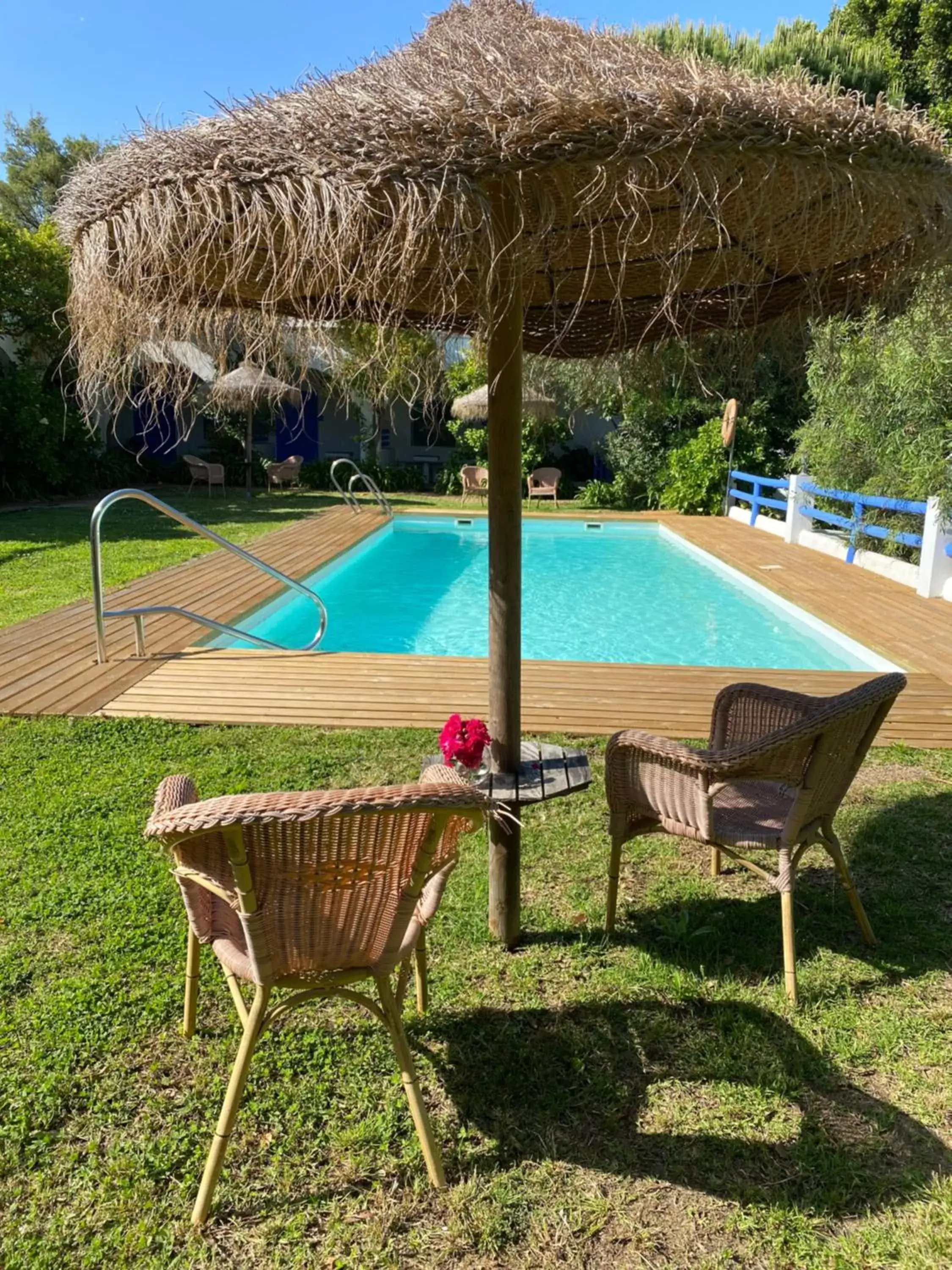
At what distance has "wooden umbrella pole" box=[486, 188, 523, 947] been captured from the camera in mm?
2350

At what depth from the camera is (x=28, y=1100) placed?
Result: 1959mm

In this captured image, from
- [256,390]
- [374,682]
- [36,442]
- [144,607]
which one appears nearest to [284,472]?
[36,442]

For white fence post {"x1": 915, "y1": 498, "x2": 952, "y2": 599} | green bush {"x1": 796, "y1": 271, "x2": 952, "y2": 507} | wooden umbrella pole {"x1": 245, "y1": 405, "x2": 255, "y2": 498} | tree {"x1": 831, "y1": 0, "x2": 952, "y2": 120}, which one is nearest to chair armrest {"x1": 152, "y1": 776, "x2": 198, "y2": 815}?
green bush {"x1": 796, "y1": 271, "x2": 952, "y2": 507}

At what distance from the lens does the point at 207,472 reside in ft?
54.5

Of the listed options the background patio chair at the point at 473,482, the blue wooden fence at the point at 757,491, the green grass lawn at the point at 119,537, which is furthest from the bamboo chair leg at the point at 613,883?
the background patio chair at the point at 473,482

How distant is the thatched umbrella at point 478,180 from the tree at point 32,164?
118 feet

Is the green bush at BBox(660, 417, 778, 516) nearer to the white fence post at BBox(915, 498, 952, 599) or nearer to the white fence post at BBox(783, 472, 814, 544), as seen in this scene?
the white fence post at BBox(783, 472, 814, 544)

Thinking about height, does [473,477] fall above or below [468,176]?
below

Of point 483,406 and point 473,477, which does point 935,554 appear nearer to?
point 483,406

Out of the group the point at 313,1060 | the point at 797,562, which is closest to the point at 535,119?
the point at 313,1060

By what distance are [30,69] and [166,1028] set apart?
29.7 m

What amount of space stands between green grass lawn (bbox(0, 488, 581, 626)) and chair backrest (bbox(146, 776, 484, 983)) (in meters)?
5.79

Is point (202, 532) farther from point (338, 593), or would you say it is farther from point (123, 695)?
point (338, 593)

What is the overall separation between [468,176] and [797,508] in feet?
36.1
